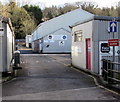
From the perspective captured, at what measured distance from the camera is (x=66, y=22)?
49000mm

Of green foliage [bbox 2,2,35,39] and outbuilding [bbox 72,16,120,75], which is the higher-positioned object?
green foliage [bbox 2,2,35,39]

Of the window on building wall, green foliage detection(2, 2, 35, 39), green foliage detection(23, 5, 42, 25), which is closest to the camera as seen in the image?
the window on building wall

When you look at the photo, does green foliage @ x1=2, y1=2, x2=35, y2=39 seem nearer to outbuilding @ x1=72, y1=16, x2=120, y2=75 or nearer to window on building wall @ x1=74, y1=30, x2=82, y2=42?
window on building wall @ x1=74, y1=30, x2=82, y2=42

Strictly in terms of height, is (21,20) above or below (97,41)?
above

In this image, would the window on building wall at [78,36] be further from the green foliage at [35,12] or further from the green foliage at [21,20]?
the green foliage at [35,12]

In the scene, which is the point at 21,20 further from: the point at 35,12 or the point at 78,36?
the point at 78,36

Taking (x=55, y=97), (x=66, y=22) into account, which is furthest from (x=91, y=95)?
(x=66, y=22)

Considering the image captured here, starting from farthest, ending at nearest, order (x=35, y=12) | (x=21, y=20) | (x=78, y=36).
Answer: (x=35, y=12) < (x=21, y=20) < (x=78, y=36)

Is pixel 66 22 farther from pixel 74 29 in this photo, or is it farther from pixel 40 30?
pixel 74 29

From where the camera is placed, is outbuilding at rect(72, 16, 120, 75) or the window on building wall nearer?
outbuilding at rect(72, 16, 120, 75)

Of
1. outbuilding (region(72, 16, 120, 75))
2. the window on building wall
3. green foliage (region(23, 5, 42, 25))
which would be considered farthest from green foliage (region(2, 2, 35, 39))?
outbuilding (region(72, 16, 120, 75))

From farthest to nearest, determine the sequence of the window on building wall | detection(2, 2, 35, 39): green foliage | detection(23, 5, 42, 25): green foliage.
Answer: detection(23, 5, 42, 25): green foliage < detection(2, 2, 35, 39): green foliage < the window on building wall

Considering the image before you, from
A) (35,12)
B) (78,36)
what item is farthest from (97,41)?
(35,12)

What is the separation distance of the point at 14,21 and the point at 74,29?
66.5 m
